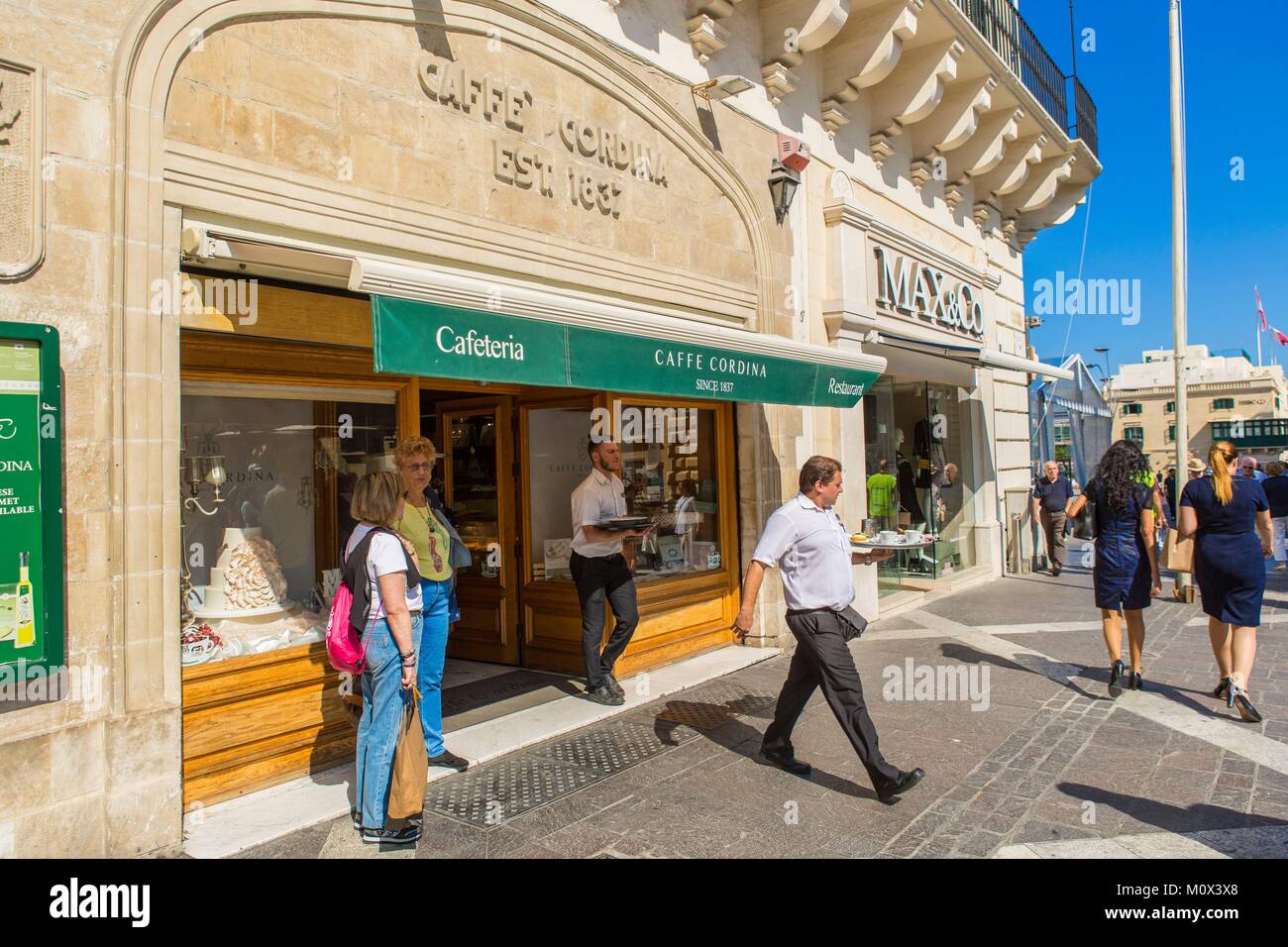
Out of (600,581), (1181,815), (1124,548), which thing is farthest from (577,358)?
(1124,548)

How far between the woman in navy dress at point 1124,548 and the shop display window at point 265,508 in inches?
199

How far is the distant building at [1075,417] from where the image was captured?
15.8 metres

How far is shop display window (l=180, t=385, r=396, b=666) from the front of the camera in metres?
4.51

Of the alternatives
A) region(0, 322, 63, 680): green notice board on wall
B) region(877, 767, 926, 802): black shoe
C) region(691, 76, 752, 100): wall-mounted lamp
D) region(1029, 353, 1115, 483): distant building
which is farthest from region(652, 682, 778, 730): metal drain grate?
region(1029, 353, 1115, 483): distant building

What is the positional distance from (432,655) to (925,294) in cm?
824

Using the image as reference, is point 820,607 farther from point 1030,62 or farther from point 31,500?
point 1030,62

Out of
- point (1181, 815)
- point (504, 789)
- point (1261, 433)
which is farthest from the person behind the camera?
point (1261, 433)

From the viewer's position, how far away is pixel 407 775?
12.3 feet

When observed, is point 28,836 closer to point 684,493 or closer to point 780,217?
point 684,493

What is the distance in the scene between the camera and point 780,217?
26.6 ft
